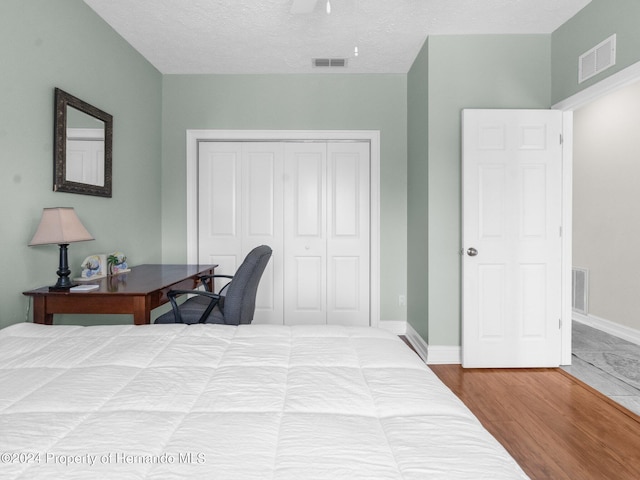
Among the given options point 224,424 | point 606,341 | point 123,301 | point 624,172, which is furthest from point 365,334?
point 624,172

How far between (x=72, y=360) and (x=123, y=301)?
100cm

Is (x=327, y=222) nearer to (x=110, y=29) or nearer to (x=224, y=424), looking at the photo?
(x=110, y=29)

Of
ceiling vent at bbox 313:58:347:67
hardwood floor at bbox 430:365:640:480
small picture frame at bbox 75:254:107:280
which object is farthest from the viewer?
ceiling vent at bbox 313:58:347:67

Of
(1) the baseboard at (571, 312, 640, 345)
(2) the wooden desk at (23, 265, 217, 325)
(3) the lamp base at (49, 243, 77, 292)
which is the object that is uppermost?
(3) the lamp base at (49, 243, 77, 292)

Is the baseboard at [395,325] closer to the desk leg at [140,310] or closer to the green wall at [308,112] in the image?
the green wall at [308,112]

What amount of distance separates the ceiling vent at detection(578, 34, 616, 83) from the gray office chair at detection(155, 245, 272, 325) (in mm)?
2542

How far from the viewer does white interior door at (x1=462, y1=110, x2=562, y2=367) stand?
10.0 feet

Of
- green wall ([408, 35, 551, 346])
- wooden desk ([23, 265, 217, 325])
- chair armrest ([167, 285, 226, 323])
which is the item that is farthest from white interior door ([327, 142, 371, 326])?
wooden desk ([23, 265, 217, 325])

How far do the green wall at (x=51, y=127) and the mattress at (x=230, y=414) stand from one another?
947 millimetres

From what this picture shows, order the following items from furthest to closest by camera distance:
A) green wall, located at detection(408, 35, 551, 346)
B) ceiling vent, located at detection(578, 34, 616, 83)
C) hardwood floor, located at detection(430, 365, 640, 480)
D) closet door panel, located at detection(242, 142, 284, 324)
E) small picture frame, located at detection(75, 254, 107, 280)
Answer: closet door panel, located at detection(242, 142, 284, 324) < green wall, located at detection(408, 35, 551, 346) < small picture frame, located at detection(75, 254, 107, 280) < ceiling vent, located at detection(578, 34, 616, 83) < hardwood floor, located at detection(430, 365, 640, 480)

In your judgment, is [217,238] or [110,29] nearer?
[110,29]

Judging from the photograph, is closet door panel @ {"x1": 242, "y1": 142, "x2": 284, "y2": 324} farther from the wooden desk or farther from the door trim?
the wooden desk

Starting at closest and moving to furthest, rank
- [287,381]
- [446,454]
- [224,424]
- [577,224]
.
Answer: [446,454] → [224,424] → [287,381] → [577,224]

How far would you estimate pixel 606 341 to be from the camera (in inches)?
148
